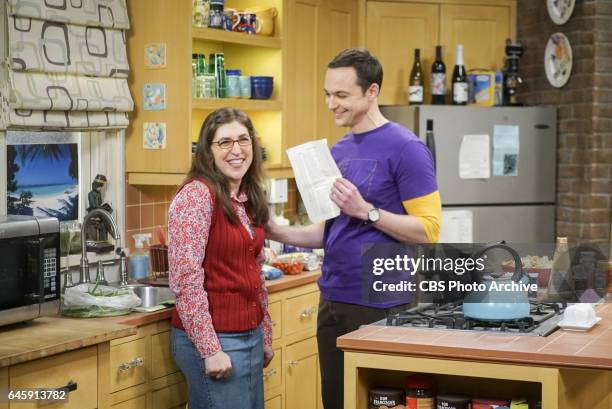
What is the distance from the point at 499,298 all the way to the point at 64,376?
1.32 meters

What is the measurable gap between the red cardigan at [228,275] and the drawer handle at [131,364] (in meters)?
0.42

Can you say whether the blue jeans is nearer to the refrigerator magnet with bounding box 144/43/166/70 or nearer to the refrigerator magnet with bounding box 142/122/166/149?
the refrigerator magnet with bounding box 142/122/166/149

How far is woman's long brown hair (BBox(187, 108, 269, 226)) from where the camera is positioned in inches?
124

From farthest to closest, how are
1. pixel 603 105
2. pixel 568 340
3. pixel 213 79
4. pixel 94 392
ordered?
1. pixel 603 105
2. pixel 213 79
3. pixel 94 392
4. pixel 568 340

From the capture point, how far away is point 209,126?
10.6 feet

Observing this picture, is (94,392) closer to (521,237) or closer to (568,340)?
(568,340)

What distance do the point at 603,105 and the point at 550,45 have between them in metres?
0.46

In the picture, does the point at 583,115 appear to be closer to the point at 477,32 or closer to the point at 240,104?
the point at 477,32

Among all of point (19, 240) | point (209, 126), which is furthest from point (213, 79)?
point (19, 240)

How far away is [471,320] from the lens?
2889mm

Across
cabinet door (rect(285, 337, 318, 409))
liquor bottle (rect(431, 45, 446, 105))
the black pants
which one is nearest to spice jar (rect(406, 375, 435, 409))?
the black pants

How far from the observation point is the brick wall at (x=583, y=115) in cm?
512

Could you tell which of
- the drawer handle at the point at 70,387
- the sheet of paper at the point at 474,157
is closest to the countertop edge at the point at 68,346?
the drawer handle at the point at 70,387

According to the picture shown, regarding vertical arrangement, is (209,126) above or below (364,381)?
above
